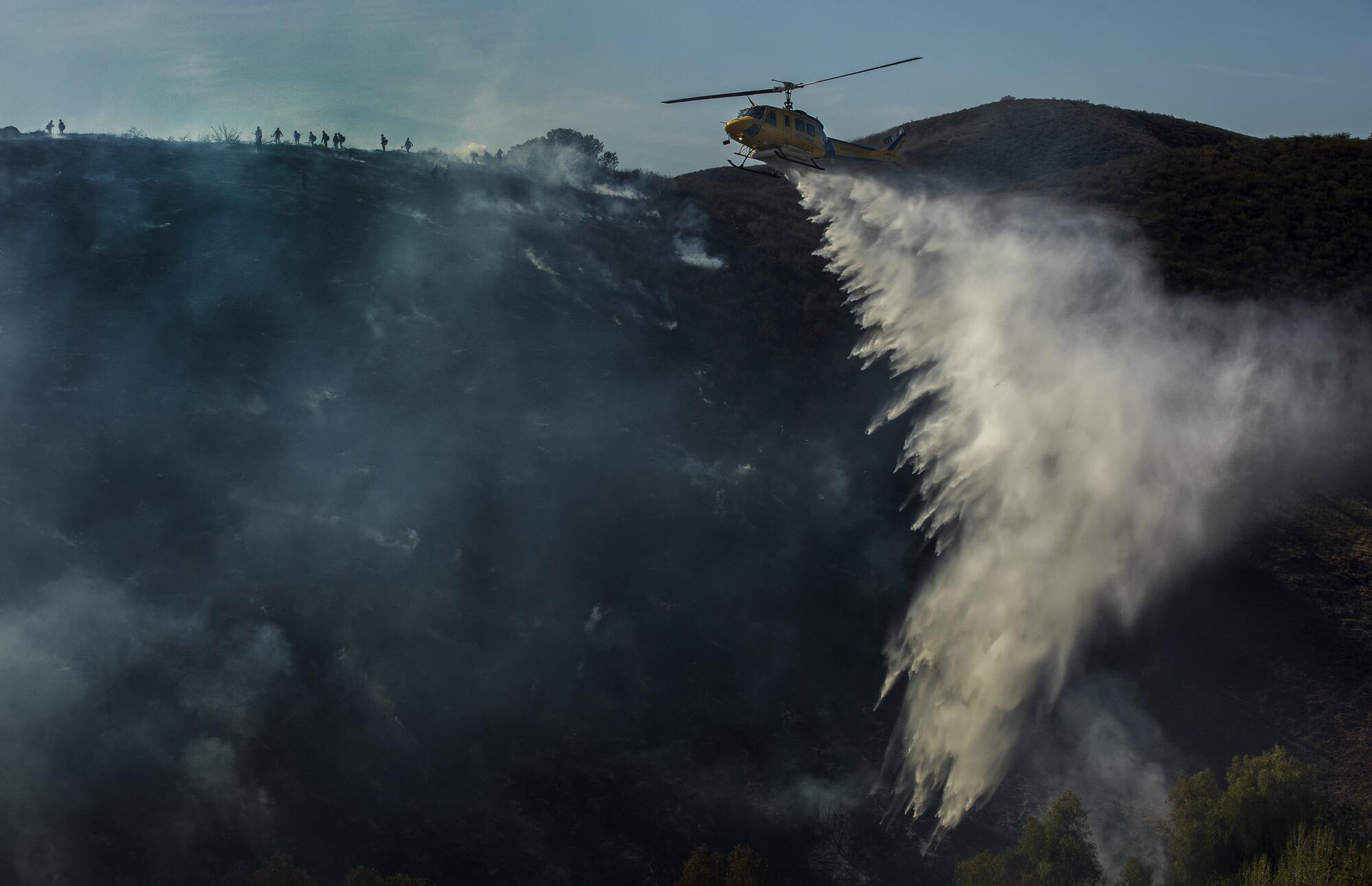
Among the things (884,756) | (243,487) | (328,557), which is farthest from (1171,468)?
(243,487)

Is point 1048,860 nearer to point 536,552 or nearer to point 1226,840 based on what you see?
point 1226,840

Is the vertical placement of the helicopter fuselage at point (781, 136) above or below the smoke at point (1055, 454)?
above

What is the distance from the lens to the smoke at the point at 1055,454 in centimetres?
7075

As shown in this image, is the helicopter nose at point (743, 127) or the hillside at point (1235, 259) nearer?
the hillside at point (1235, 259)

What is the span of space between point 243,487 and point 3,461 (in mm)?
19043

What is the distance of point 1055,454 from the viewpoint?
253 feet

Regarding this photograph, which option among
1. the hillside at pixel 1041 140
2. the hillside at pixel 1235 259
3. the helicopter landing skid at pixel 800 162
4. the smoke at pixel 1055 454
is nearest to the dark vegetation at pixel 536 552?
the hillside at pixel 1235 259

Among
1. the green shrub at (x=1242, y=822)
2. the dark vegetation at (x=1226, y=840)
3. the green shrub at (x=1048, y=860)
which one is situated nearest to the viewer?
the dark vegetation at (x=1226, y=840)

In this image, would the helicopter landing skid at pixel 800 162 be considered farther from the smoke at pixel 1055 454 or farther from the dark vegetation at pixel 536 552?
the dark vegetation at pixel 536 552

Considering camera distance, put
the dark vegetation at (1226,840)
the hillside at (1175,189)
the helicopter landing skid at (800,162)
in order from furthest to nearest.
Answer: the hillside at (1175,189) → the helicopter landing skid at (800,162) → the dark vegetation at (1226,840)

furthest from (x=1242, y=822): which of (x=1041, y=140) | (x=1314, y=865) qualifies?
(x=1041, y=140)

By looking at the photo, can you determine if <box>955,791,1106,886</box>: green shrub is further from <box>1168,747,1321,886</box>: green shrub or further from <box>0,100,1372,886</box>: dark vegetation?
<box>1168,747,1321,886</box>: green shrub

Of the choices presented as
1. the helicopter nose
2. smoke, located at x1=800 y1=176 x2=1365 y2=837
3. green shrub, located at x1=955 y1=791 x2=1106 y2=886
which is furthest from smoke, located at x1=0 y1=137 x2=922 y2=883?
the helicopter nose

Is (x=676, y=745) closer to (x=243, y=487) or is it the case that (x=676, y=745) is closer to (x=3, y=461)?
(x=243, y=487)
